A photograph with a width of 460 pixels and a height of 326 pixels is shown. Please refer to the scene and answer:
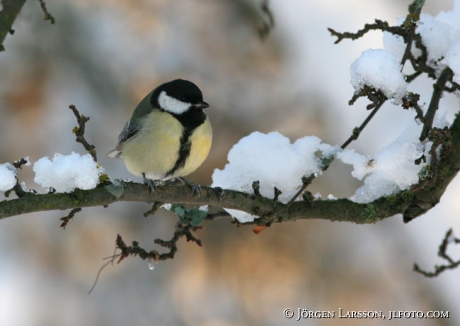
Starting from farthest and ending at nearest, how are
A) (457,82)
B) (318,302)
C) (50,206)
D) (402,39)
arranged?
(318,302)
(402,39)
(457,82)
(50,206)

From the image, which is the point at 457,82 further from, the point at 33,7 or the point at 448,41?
the point at 33,7

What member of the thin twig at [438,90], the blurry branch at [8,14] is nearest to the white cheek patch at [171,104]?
the blurry branch at [8,14]

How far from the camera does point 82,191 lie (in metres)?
1.65

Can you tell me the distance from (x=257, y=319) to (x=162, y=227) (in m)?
1.01

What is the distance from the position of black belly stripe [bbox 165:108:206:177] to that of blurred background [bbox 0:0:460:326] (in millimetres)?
1351

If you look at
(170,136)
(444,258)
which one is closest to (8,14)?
(170,136)

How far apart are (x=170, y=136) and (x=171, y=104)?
9.8 inches

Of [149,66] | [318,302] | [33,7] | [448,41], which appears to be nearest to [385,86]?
[448,41]

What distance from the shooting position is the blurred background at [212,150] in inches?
149

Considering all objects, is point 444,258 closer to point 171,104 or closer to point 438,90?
point 438,90

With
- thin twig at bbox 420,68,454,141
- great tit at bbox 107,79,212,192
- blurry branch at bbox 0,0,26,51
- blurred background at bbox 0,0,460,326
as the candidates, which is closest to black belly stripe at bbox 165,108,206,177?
great tit at bbox 107,79,212,192

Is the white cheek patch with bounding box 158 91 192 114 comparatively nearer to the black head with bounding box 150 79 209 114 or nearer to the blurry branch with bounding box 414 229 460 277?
the black head with bounding box 150 79 209 114

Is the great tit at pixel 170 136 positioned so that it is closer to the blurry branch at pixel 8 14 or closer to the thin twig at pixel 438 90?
the blurry branch at pixel 8 14

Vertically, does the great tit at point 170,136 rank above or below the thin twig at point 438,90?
above
